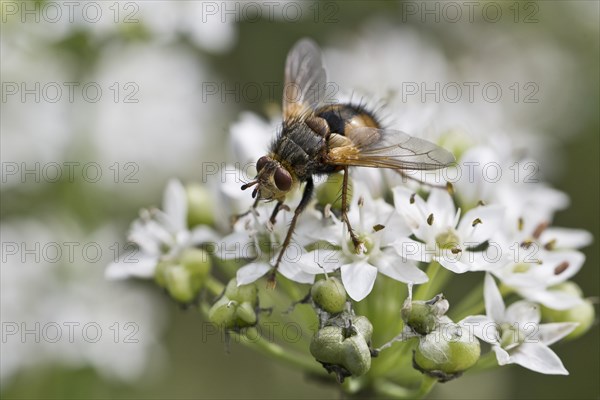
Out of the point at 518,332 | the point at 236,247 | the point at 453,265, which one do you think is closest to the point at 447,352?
the point at 453,265

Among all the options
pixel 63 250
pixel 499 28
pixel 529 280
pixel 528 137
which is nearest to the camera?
pixel 529 280

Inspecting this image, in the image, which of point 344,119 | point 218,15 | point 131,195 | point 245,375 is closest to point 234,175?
point 344,119

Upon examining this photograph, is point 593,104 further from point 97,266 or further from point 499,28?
point 97,266

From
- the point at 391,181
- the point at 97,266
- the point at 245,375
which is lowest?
the point at 245,375

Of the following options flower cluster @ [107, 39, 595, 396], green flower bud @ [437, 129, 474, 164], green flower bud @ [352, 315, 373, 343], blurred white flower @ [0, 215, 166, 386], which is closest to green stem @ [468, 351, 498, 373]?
flower cluster @ [107, 39, 595, 396]

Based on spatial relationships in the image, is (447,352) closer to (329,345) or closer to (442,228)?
(329,345)

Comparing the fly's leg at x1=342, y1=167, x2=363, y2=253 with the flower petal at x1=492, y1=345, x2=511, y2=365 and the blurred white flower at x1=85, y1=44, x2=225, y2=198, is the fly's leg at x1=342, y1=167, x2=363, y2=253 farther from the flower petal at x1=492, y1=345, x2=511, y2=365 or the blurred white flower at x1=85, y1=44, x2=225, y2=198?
the blurred white flower at x1=85, y1=44, x2=225, y2=198
